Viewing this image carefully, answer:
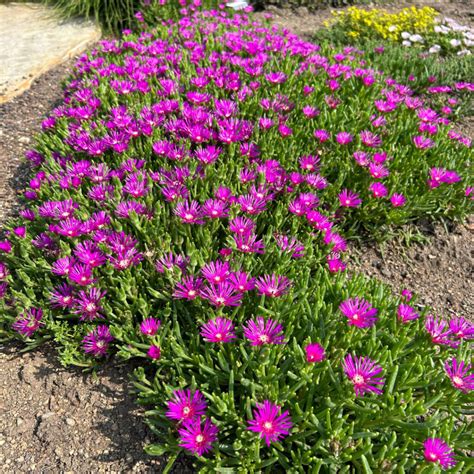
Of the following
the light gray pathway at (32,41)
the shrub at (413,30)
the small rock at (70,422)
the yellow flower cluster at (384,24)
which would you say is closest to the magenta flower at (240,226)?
the small rock at (70,422)

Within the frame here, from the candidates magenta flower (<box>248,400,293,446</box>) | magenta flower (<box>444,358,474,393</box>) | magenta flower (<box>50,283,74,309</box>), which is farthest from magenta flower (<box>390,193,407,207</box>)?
magenta flower (<box>50,283,74,309</box>)

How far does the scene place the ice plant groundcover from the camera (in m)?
1.70

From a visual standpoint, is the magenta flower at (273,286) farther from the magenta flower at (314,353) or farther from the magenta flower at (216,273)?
the magenta flower at (314,353)

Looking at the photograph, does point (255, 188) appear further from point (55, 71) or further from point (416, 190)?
point (55, 71)

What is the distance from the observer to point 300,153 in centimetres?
308

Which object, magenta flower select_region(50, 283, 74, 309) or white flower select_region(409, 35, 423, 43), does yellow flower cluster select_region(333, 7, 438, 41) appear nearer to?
white flower select_region(409, 35, 423, 43)

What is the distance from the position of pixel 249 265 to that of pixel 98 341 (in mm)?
805

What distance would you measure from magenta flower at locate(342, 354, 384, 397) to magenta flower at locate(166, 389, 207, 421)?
0.57m

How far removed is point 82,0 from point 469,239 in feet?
21.6

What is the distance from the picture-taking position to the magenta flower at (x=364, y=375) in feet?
5.29

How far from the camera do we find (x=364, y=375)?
164 cm

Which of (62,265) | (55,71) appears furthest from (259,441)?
(55,71)

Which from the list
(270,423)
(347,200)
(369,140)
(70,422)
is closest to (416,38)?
(369,140)

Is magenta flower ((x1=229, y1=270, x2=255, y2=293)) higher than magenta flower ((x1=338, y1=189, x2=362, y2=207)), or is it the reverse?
magenta flower ((x1=338, y1=189, x2=362, y2=207))
